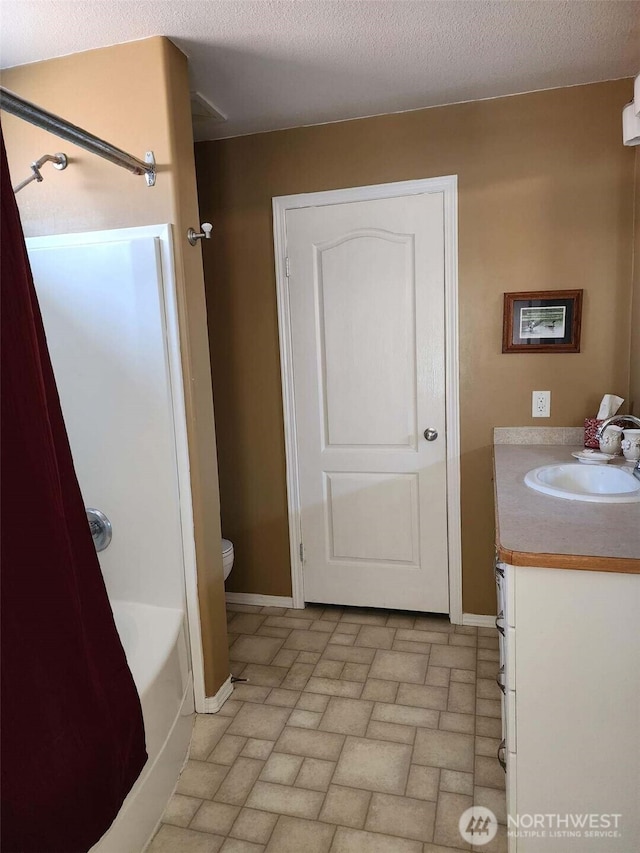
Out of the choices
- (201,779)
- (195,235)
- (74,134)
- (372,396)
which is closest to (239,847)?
(201,779)

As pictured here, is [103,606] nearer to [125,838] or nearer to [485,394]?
[125,838]

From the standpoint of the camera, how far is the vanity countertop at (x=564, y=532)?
4.46 feet

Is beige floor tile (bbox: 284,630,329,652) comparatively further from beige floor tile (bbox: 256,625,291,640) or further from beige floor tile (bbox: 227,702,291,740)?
beige floor tile (bbox: 227,702,291,740)

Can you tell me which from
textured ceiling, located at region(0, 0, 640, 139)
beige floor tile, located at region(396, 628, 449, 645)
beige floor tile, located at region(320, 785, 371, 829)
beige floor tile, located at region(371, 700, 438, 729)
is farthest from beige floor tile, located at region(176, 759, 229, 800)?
textured ceiling, located at region(0, 0, 640, 139)

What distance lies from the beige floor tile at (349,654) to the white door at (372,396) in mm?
352

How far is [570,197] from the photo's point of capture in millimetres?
2529

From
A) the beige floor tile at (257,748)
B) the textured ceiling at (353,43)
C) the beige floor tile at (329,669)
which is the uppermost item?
the textured ceiling at (353,43)

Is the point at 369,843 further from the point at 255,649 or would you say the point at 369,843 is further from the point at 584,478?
the point at 584,478

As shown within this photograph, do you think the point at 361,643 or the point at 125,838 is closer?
the point at 125,838

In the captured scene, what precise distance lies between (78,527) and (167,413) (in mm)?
767

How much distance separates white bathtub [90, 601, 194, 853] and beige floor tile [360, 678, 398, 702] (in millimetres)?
688

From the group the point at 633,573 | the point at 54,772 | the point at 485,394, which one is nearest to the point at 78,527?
the point at 54,772

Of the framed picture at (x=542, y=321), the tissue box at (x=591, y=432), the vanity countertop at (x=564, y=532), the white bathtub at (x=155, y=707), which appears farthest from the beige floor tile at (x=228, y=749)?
the framed picture at (x=542, y=321)

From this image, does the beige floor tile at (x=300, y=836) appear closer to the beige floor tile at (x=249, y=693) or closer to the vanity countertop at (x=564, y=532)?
the beige floor tile at (x=249, y=693)
